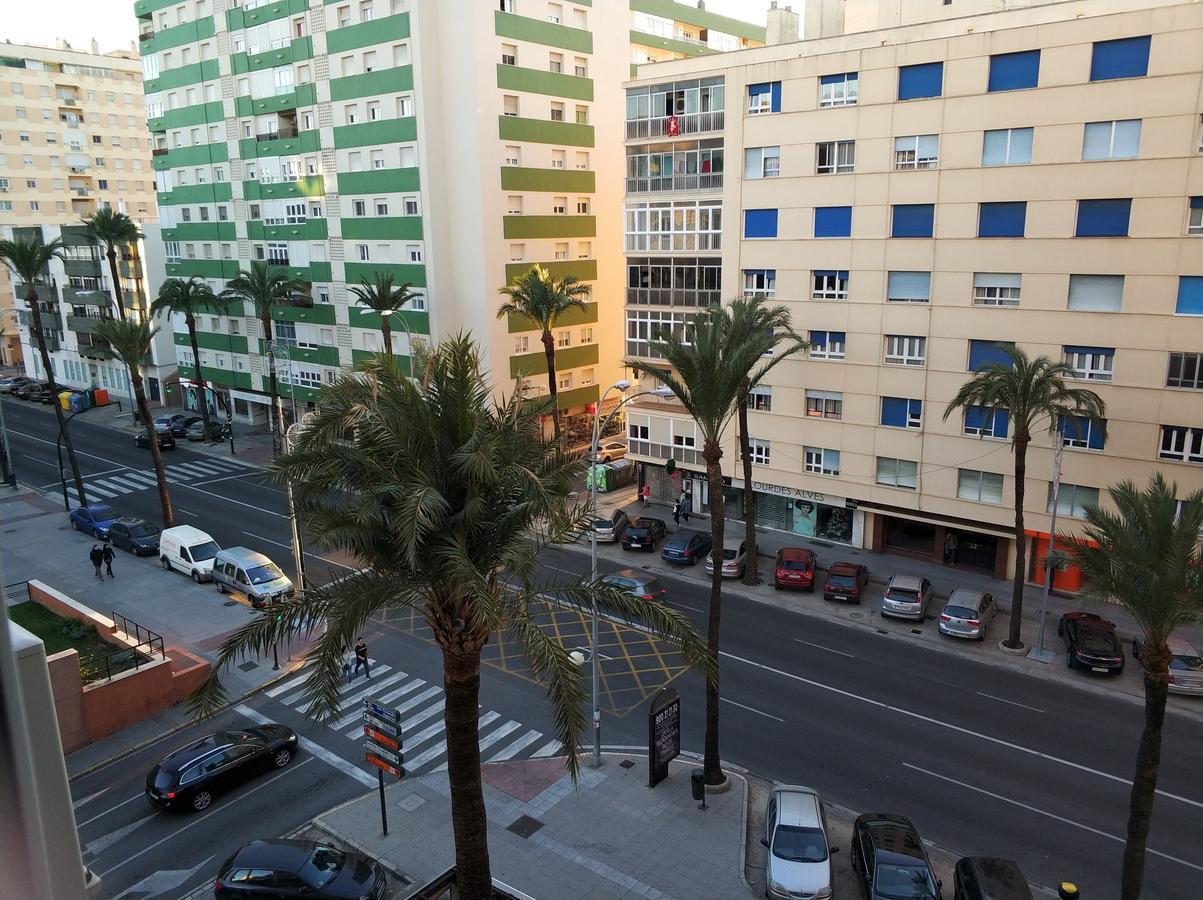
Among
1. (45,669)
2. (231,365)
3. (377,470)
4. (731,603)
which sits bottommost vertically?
(731,603)

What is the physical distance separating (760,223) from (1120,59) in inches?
556

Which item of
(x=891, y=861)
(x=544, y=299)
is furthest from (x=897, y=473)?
(x=891, y=861)

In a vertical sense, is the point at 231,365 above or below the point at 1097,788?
above

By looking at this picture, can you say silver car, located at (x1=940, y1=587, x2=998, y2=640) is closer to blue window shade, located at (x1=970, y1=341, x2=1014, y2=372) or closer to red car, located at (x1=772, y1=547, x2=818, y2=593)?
red car, located at (x1=772, y1=547, x2=818, y2=593)

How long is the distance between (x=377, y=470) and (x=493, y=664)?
15.9 metres

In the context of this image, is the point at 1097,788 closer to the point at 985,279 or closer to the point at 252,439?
the point at 985,279

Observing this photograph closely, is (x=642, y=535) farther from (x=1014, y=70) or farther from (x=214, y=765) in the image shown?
(x=1014, y=70)

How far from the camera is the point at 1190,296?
29.2 metres

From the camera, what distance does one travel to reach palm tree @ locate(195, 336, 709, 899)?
42.1 ft

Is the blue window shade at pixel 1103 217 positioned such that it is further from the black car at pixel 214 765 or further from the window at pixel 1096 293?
the black car at pixel 214 765

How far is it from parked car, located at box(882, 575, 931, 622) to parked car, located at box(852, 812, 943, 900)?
13187 millimetres

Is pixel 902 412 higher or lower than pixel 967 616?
higher

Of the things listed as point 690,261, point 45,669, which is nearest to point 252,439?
point 690,261

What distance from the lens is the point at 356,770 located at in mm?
22391
